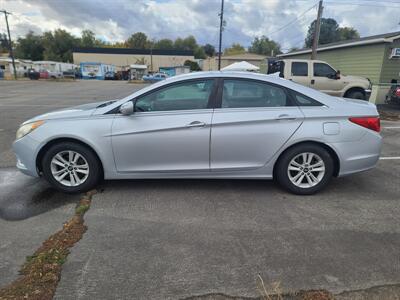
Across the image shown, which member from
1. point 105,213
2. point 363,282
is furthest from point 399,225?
point 105,213

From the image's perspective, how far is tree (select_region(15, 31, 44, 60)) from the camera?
8637 cm

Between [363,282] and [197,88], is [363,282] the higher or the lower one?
the lower one

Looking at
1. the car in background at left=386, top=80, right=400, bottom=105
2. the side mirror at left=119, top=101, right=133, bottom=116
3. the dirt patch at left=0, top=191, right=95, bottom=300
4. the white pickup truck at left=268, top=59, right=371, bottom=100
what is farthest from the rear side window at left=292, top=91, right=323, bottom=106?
the car in background at left=386, top=80, right=400, bottom=105

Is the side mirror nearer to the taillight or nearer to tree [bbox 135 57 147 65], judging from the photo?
the taillight

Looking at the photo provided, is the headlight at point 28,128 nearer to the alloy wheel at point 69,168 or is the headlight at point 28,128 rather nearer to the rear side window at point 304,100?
the alloy wheel at point 69,168

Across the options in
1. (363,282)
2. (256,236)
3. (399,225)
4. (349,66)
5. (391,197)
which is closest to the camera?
(363,282)

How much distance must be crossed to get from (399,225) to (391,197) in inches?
32.6

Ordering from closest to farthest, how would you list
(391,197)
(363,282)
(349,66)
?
1. (363,282)
2. (391,197)
3. (349,66)

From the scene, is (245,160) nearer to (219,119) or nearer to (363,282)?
(219,119)

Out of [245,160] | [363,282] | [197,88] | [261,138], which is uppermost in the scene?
[197,88]

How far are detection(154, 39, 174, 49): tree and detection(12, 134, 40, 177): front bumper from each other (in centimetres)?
10996

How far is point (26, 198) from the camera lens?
3961mm

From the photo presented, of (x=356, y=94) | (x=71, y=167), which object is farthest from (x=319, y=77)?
(x=71, y=167)

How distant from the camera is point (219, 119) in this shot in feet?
12.5
